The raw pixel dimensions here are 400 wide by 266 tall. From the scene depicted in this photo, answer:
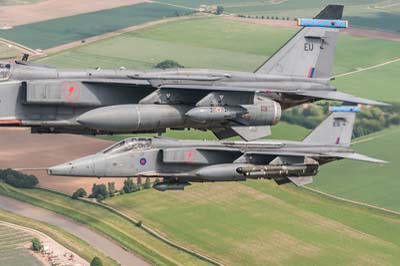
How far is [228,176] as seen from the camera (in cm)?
4041

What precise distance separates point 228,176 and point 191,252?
34.8 metres

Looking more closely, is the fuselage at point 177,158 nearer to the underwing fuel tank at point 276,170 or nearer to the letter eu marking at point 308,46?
the underwing fuel tank at point 276,170

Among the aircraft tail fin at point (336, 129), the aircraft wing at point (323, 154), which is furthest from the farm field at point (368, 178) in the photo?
the aircraft wing at point (323, 154)

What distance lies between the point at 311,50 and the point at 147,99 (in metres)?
9.69

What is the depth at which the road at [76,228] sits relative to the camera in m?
75.4

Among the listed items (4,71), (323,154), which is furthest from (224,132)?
(4,71)

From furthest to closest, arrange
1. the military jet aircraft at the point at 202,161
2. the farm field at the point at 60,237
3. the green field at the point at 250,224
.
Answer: the farm field at the point at 60,237 → the green field at the point at 250,224 → the military jet aircraft at the point at 202,161

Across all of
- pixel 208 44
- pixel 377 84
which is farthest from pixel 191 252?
pixel 208 44

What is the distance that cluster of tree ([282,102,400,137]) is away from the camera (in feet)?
344

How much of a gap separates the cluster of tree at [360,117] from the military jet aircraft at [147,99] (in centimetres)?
6391

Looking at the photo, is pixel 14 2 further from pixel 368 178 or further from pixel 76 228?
pixel 368 178

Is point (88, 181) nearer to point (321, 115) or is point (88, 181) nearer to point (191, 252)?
point (191, 252)

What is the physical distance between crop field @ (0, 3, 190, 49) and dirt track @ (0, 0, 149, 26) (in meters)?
2.33

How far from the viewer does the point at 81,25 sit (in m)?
154
